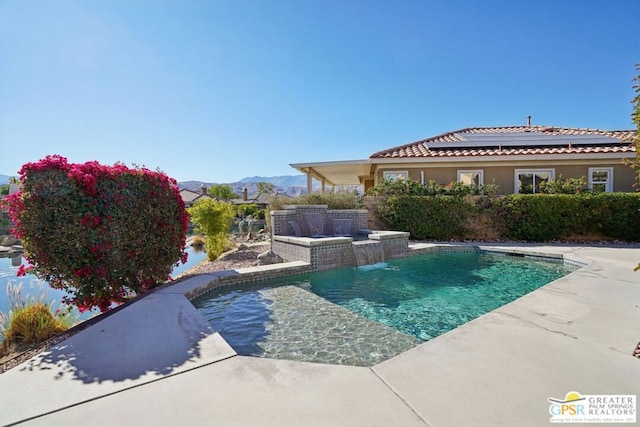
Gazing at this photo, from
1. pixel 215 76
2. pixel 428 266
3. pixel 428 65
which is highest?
pixel 428 65

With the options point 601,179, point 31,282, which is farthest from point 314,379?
point 601,179

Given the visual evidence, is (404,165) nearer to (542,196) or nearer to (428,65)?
(428,65)

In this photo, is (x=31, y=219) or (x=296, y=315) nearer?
(x=31, y=219)

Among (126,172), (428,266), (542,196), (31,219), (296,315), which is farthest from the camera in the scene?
(542,196)

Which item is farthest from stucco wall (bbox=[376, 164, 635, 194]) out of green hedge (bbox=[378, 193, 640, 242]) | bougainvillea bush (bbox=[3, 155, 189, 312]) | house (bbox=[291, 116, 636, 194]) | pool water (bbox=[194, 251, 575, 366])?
bougainvillea bush (bbox=[3, 155, 189, 312])

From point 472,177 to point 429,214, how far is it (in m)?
4.70

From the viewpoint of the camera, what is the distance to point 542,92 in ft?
51.6

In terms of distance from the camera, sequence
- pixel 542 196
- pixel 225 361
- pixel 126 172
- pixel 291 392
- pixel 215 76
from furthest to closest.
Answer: pixel 542 196, pixel 215 76, pixel 126 172, pixel 225 361, pixel 291 392

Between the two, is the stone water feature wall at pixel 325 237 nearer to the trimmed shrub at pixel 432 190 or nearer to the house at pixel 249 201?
the trimmed shrub at pixel 432 190

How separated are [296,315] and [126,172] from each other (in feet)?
12.6

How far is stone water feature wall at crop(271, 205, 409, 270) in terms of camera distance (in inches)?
325

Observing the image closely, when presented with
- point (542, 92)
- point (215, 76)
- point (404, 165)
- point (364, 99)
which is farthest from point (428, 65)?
point (215, 76)

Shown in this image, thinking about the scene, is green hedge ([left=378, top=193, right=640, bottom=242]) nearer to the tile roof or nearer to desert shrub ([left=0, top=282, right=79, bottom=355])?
the tile roof

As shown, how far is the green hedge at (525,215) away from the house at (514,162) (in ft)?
9.40
